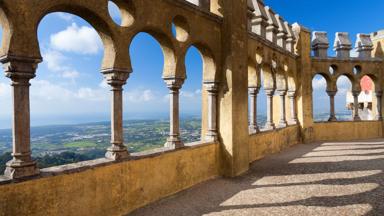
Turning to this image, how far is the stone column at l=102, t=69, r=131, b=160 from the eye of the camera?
498 centimetres

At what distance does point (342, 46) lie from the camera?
1542cm

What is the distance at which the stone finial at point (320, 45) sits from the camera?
15.3 meters

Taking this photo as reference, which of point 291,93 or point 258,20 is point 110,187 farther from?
point 291,93

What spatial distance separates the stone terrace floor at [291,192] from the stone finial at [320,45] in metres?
7.41

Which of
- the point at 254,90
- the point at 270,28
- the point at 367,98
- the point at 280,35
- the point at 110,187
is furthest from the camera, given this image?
the point at 367,98

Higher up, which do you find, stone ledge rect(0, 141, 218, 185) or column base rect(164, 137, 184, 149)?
column base rect(164, 137, 184, 149)

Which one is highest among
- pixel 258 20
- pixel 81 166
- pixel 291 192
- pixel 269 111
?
pixel 258 20

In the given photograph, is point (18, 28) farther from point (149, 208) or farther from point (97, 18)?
point (149, 208)

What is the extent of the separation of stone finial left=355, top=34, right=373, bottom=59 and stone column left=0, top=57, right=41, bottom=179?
16.4 metres

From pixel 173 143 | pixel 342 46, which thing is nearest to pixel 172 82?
pixel 173 143

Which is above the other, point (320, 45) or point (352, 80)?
point (320, 45)

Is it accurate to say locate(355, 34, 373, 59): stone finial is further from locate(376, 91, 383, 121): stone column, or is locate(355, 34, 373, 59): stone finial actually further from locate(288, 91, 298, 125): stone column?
locate(288, 91, 298, 125): stone column

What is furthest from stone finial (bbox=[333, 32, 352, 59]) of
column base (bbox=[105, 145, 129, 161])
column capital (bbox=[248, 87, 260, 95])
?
column base (bbox=[105, 145, 129, 161])

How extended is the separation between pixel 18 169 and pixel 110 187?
151 centimetres
